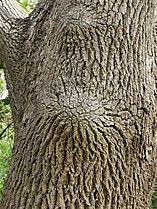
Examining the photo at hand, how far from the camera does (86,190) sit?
1.85 metres

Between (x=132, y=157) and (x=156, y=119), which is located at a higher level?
(x=156, y=119)

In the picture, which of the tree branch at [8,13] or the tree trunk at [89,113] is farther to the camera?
the tree branch at [8,13]

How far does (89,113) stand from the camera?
1.86 m

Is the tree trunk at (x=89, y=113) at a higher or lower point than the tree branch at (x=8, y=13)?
lower

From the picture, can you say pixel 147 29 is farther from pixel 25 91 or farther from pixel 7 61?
pixel 7 61

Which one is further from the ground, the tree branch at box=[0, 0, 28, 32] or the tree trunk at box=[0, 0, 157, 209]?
the tree branch at box=[0, 0, 28, 32]

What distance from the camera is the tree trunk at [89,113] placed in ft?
6.09

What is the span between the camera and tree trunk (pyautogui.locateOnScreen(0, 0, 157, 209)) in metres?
1.86

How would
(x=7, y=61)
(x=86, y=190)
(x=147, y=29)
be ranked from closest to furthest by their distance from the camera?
1. (x=86, y=190)
2. (x=147, y=29)
3. (x=7, y=61)

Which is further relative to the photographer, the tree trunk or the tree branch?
the tree branch

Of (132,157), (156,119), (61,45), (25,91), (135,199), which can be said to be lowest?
(135,199)

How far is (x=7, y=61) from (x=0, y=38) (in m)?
0.15

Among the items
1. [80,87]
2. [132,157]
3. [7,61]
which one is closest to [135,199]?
[132,157]

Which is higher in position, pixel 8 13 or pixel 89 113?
pixel 8 13
